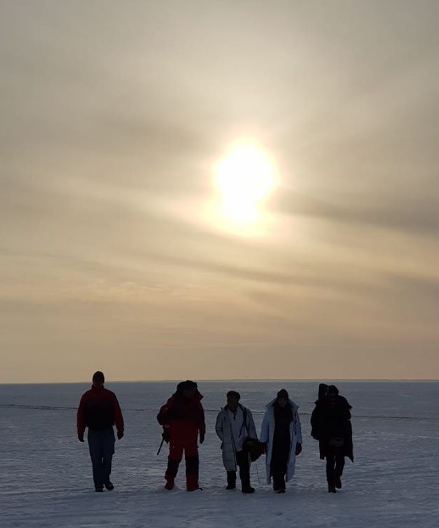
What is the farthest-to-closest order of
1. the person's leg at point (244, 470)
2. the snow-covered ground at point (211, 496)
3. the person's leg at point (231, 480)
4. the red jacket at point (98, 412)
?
the person's leg at point (231, 480) < the red jacket at point (98, 412) < the person's leg at point (244, 470) < the snow-covered ground at point (211, 496)

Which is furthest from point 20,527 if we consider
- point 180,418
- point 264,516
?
point 180,418

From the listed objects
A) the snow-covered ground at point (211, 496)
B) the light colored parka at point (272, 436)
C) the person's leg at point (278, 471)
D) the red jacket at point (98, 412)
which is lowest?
the snow-covered ground at point (211, 496)

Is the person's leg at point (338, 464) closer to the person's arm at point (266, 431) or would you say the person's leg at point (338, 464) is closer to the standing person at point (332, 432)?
the standing person at point (332, 432)

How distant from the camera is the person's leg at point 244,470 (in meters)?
12.7

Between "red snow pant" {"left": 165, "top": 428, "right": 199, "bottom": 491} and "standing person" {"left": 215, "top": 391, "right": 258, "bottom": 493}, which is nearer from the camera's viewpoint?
"red snow pant" {"left": 165, "top": 428, "right": 199, "bottom": 491}

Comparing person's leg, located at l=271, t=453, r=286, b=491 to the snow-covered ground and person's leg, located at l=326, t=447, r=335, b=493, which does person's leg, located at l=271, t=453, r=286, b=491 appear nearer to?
the snow-covered ground

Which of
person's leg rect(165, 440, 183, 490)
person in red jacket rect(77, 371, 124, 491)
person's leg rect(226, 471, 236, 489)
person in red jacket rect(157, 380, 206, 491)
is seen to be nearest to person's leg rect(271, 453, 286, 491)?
person's leg rect(226, 471, 236, 489)

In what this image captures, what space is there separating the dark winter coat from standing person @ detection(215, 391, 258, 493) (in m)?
1.04

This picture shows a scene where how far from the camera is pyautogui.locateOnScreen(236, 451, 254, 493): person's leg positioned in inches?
500

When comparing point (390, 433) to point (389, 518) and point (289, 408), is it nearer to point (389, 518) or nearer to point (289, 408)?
point (289, 408)

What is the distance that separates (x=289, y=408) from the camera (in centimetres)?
1310

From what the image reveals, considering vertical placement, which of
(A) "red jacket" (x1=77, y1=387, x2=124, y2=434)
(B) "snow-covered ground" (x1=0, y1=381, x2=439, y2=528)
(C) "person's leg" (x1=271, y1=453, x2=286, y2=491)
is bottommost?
(B) "snow-covered ground" (x1=0, y1=381, x2=439, y2=528)

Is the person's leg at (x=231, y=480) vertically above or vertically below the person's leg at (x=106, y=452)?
below

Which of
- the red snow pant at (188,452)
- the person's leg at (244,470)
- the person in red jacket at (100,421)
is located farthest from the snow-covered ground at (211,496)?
the person in red jacket at (100,421)
